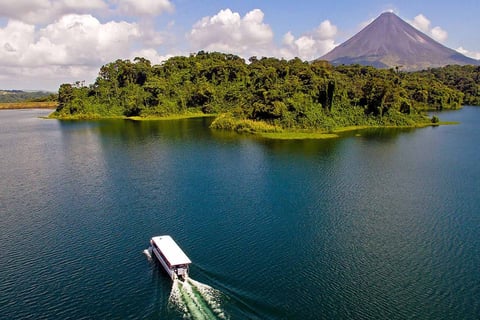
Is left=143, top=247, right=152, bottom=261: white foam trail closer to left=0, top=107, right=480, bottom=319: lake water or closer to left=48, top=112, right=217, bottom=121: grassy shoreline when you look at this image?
left=0, top=107, right=480, bottom=319: lake water

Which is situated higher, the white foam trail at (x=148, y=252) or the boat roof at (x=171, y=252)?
the boat roof at (x=171, y=252)

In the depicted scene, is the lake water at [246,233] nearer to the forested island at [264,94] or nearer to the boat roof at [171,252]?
the boat roof at [171,252]

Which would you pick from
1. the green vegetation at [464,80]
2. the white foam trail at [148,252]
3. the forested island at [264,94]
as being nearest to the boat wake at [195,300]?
the white foam trail at [148,252]

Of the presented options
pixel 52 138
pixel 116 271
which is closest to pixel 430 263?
pixel 116 271

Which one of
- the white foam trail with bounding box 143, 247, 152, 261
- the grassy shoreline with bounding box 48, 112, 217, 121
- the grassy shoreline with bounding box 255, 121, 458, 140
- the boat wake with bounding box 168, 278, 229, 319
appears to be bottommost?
the boat wake with bounding box 168, 278, 229, 319

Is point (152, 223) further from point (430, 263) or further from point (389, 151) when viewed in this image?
point (389, 151)

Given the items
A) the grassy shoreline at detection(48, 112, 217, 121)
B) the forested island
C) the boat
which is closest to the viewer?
the boat

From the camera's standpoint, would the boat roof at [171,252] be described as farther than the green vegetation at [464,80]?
No

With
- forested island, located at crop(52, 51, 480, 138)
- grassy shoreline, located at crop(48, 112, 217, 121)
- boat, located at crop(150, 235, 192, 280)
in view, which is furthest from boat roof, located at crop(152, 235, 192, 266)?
grassy shoreline, located at crop(48, 112, 217, 121)
